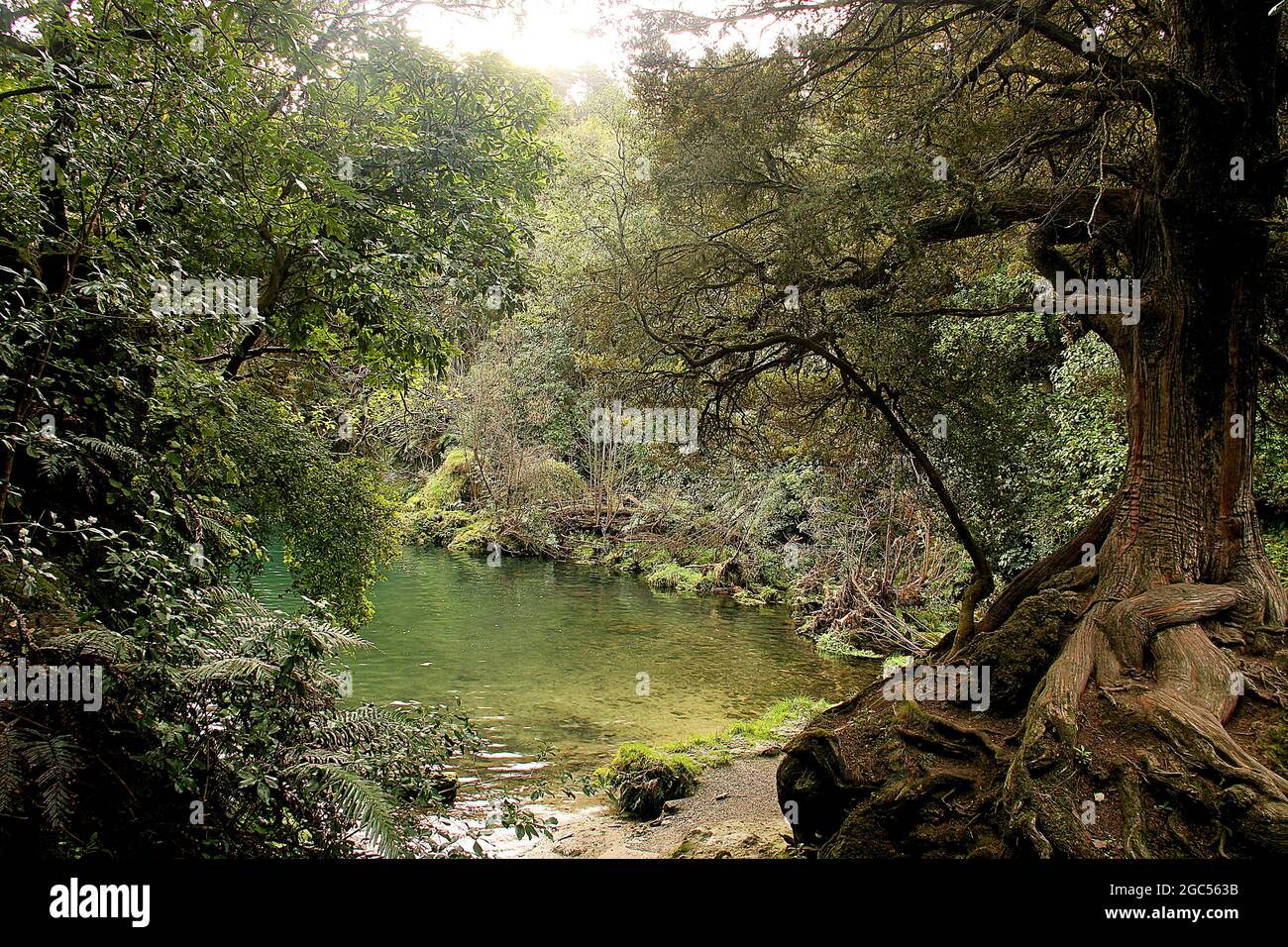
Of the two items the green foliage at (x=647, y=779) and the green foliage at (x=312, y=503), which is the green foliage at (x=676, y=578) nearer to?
the green foliage at (x=312, y=503)

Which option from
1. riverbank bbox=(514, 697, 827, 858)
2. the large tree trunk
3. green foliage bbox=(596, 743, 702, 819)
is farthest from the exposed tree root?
green foliage bbox=(596, 743, 702, 819)

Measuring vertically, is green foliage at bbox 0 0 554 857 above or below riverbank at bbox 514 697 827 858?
above

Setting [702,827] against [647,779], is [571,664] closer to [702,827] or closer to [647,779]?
[647,779]

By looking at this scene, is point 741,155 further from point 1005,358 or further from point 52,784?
point 52,784

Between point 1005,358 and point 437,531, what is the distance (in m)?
26.6

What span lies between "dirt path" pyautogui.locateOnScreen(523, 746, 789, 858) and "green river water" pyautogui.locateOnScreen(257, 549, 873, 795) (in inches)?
42.0

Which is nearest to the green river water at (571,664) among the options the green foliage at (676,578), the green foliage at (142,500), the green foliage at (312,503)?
the green foliage at (676,578)

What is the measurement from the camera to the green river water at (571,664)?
12.0m

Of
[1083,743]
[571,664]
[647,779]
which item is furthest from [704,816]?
[571,664]

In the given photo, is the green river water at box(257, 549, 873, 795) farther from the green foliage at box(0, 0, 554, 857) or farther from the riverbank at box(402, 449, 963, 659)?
the green foliage at box(0, 0, 554, 857)

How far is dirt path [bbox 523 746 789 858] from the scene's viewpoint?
7.21m

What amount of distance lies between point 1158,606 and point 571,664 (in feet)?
39.2

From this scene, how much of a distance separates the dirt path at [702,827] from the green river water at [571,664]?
107 centimetres

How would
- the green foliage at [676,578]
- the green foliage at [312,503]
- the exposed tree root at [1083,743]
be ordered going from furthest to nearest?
the green foliage at [676,578] → the green foliage at [312,503] → the exposed tree root at [1083,743]
